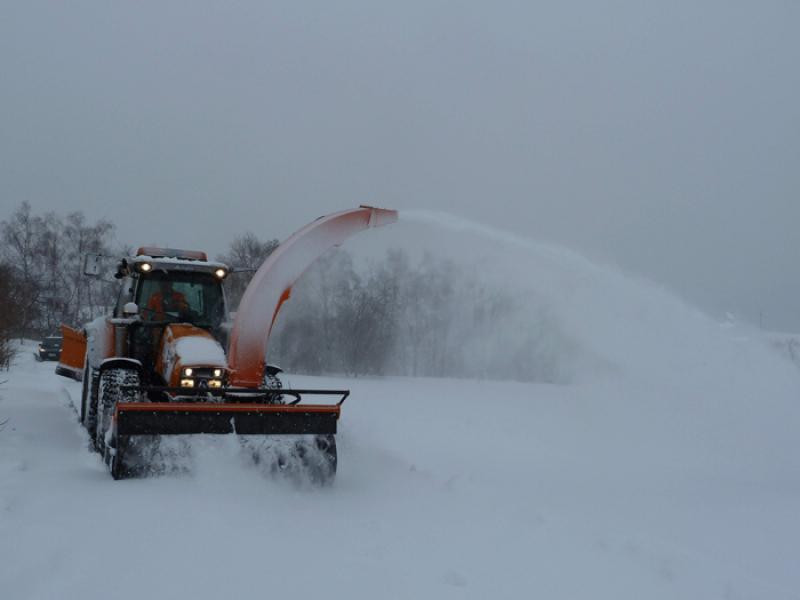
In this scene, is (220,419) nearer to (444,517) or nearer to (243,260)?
(444,517)

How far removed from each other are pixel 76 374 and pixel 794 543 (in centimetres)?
959

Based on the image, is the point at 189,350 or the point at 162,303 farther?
the point at 162,303

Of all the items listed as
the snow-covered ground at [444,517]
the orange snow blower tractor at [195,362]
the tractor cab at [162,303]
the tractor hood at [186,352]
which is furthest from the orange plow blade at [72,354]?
the tractor hood at [186,352]

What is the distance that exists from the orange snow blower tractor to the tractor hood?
13 mm

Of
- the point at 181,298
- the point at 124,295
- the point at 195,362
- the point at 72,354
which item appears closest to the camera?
the point at 195,362

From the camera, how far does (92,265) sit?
8.73m

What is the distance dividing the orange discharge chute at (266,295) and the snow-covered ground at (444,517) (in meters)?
1.13

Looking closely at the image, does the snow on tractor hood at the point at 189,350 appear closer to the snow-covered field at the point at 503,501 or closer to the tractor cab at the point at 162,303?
the tractor cab at the point at 162,303

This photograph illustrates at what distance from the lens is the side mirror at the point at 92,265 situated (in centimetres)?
870

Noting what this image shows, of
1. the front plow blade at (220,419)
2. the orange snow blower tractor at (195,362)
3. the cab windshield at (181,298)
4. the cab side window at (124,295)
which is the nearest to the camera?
the front plow blade at (220,419)

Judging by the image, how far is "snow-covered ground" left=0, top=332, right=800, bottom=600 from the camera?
172 inches

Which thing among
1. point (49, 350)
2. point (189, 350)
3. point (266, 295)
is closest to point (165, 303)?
point (189, 350)

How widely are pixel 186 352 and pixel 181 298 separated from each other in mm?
1796

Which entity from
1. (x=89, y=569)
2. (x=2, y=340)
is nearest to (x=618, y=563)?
(x=89, y=569)
